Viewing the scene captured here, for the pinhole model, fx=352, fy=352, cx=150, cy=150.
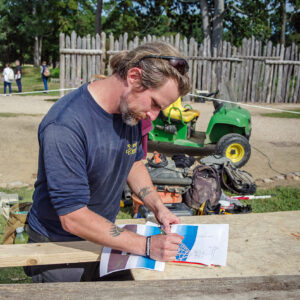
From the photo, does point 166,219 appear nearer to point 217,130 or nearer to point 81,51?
point 217,130

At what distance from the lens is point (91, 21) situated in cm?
4309

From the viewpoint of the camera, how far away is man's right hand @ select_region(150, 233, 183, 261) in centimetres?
160

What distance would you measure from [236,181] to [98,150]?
3.89 m

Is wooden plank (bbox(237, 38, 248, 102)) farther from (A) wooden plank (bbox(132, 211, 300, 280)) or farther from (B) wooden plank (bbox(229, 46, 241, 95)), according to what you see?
(A) wooden plank (bbox(132, 211, 300, 280))

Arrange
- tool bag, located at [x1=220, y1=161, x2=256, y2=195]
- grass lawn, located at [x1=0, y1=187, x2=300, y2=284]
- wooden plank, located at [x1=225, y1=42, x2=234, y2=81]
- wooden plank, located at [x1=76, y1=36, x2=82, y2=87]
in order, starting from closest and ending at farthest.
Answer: grass lawn, located at [x1=0, y1=187, x2=300, y2=284] < tool bag, located at [x1=220, y1=161, x2=256, y2=195] < wooden plank, located at [x1=76, y1=36, x2=82, y2=87] < wooden plank, located at [x1=225, y1=42, x2=234, y2=81]

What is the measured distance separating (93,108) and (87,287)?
2.57 feet

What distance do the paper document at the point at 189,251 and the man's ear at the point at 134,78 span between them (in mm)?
779

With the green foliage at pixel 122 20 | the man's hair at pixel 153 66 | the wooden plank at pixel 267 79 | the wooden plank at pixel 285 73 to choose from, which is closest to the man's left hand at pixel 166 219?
the man's hair at pixel 153 66

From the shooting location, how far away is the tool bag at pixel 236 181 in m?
5.15

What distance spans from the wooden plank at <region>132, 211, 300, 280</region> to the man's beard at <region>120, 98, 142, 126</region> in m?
0.69

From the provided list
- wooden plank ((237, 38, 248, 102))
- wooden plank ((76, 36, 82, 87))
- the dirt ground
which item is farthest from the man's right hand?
wooden plank ((237, 38, 248, 102))

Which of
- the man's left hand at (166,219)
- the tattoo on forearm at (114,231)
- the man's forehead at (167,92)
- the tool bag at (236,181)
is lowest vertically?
the tool bag at (236,181)

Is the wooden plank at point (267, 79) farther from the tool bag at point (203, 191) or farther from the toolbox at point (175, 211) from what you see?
the toolbox at point (175, 211)

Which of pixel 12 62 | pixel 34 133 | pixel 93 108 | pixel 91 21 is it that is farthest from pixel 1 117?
pixel 12 62
